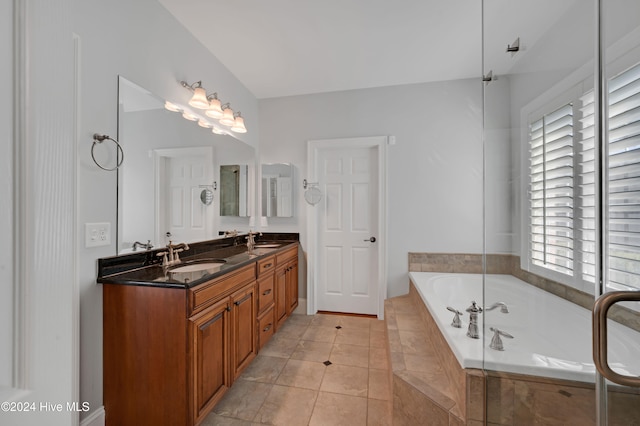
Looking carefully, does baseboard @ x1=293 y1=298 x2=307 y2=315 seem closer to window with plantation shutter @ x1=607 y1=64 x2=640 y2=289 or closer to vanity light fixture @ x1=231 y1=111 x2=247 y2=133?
vanity light fixture @ x1=231 y1=111 x2=247 y2=133

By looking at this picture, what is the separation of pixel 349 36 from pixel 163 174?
1.82 metres

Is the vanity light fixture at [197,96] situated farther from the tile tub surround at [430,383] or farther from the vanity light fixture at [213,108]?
the tile tub surround at [430,383]

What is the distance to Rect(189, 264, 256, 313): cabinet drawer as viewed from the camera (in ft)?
4.38

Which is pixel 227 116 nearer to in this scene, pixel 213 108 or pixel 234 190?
pixel 213 108

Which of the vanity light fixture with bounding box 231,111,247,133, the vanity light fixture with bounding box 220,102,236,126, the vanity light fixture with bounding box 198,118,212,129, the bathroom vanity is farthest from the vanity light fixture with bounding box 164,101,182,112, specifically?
the bathroom vanity

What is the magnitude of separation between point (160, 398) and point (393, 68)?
10.2ft

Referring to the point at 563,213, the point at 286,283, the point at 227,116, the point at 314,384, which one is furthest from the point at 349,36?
the point at 314,384

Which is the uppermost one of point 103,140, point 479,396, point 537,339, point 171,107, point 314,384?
point 171,107

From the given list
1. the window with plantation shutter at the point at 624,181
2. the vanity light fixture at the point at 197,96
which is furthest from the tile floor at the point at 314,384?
the vanity light fixture at the point at 197,96

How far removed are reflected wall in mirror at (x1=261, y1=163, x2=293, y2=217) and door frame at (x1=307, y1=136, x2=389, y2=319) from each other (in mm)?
242

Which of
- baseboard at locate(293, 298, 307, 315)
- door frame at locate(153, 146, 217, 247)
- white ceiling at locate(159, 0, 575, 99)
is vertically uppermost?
white ceiling at locate(159, 0, 575, 99)

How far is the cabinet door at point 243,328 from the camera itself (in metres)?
1.72

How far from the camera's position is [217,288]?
1529 mm

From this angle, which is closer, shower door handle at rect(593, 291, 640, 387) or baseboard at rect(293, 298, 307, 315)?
shower door handle at rect(593, 291, 640, 387)
